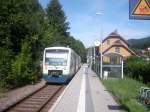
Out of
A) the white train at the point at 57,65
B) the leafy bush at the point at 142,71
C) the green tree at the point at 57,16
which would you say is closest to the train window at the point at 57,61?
the white train at the point at 57,65

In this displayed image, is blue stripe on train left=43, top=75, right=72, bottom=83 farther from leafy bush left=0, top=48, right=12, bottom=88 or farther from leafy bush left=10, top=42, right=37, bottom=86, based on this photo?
leafy bush left=0, top=48, right=12, bottom=88

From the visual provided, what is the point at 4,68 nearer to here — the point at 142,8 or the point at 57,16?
the point at 142,8

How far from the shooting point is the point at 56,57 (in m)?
32.6

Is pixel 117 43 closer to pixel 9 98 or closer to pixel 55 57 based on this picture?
pixel 55 57

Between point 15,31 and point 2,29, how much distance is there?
3.21 meters

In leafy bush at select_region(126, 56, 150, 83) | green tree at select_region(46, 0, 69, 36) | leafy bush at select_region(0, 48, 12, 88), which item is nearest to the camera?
leafy bush at select_region(0, 48, 12, 88)

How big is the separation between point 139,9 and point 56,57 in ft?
71.8

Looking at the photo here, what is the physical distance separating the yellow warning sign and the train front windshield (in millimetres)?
21479

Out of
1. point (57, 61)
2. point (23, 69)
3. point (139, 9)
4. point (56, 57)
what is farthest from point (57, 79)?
point (139, 9)

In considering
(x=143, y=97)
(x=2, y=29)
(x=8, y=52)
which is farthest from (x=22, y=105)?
(x=2, y=29)

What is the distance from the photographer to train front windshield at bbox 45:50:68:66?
1276 inches

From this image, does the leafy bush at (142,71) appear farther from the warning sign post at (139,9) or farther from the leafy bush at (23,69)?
the warning sign post at (139,9)

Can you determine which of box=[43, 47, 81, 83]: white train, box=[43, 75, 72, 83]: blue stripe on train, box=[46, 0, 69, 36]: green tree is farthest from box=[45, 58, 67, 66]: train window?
box=[46, 0, 69, 36]: green tree

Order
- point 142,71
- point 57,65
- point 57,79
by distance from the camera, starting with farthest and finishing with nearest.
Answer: point 142,71 < point 57,65 < point 57,79
